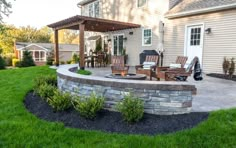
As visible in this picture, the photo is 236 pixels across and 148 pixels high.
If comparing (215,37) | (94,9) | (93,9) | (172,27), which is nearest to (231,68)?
(215,37)

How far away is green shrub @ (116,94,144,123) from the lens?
331cm

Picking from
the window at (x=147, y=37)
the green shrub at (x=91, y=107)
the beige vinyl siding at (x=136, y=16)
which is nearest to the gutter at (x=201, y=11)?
the beige vinyl siding at (x=136, y=16)

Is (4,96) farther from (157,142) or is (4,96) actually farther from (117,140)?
(157,142)

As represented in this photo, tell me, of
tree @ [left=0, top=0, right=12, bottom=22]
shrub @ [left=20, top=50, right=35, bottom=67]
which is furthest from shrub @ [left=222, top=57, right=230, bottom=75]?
tree @ [left=0, top=0, right=12, bottom=22]

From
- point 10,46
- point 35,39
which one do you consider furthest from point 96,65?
point 35,39

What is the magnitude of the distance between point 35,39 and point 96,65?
120ft

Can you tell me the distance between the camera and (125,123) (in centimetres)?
338

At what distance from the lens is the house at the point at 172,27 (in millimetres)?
8125

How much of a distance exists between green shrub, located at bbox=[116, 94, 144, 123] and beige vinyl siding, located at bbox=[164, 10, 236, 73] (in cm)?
630

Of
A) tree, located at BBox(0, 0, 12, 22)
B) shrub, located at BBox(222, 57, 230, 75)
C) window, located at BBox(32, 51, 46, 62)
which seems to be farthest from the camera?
window, located at BBox(32, 51, 46, 62)

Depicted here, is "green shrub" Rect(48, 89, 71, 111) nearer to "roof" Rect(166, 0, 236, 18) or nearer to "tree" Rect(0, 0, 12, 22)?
"roof" Rect(166, 0, 236, 18)

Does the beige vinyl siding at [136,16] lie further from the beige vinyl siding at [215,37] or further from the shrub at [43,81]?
the shrub at [43,81]

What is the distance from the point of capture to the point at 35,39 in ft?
143

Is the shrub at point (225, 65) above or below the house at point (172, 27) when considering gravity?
below
